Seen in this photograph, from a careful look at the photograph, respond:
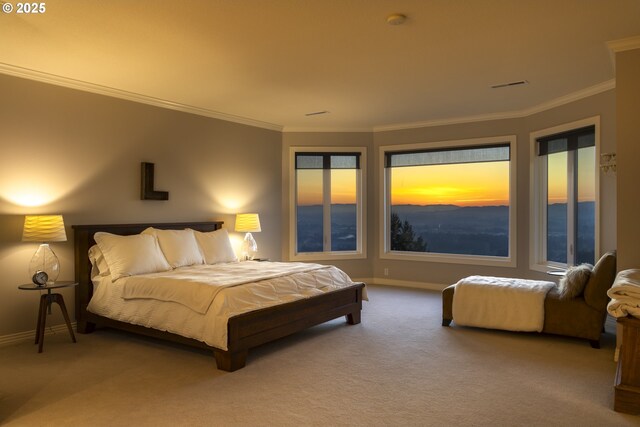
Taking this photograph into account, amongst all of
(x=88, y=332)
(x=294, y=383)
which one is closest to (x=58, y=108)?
(x=88, y=332)

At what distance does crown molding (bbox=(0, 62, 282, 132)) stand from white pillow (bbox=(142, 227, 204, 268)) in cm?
155

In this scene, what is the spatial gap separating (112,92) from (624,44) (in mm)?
4993

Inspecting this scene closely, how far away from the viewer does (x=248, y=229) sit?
6.48m

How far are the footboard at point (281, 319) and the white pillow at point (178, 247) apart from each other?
1.59m

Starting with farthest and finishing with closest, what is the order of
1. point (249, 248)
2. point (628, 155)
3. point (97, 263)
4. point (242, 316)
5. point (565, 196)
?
point (249, 248), point (565, 196), point (97, 263), point (628, 155), point (242, 316)

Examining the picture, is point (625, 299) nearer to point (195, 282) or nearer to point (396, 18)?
point (396, 18)

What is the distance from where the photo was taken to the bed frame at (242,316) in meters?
3.75

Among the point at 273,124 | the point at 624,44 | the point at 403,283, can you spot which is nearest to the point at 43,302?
the point at 273,124

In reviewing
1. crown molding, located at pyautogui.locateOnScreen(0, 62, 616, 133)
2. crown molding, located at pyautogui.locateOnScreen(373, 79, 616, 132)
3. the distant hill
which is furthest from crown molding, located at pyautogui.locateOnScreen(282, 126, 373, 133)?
the distant hill

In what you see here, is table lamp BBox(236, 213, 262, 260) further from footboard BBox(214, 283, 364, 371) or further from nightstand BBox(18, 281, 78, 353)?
nightstand BBox(18, 281, 78, 353)

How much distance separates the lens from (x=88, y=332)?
4.82m

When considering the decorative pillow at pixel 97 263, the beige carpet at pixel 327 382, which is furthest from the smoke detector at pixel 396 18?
the decorative pillow at pixel 97 263

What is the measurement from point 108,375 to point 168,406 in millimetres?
859

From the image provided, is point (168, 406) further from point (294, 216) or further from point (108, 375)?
point (294, 216)
